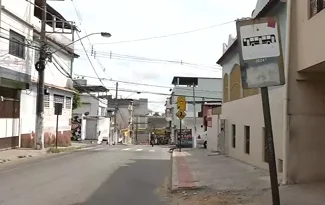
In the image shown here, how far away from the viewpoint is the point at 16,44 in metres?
24.7

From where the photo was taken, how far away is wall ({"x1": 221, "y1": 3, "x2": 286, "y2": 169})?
13719 mm

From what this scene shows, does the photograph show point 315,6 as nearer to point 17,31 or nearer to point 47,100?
point 17,31

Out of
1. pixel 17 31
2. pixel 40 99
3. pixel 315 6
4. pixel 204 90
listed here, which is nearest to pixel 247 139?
pixel 315 6

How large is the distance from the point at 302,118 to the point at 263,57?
5.53m

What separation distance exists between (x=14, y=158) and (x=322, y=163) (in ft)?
46.7

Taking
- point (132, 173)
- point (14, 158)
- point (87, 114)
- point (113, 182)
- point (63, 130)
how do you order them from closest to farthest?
point (113, 182)
point (132, 173)
point (14, 158)
point (63, 130)
point (87, 114)

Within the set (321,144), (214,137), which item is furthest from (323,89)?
(214,137)

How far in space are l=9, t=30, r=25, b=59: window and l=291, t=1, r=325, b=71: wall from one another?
16.7 meters

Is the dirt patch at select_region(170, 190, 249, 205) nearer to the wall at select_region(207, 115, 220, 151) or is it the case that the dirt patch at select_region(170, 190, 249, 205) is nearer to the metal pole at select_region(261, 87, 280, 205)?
the metal pole at select_region(261, 87, 280, 205)

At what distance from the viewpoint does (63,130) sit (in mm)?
35594

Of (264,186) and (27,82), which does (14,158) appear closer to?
(27,82)

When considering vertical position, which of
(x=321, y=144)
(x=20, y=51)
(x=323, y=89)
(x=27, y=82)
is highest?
(x=20, y=51)

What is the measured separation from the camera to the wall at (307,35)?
946 centimetres

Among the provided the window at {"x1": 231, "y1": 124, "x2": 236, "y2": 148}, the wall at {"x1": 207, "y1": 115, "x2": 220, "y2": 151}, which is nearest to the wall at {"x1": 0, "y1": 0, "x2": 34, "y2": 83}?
the window at {"x1": 231, "y1": 124, "x2": 236, "y2": 148}
